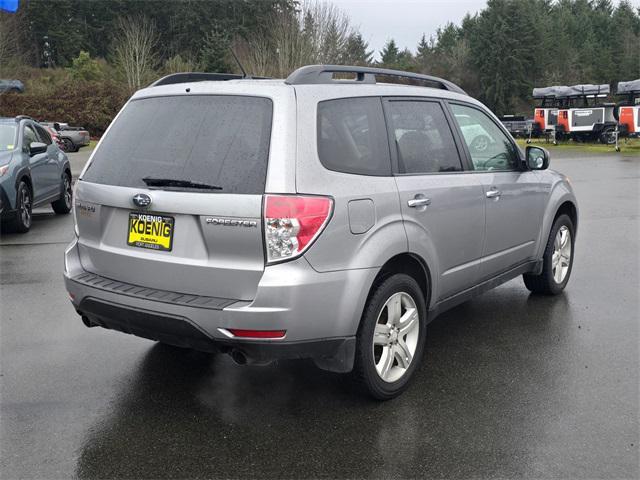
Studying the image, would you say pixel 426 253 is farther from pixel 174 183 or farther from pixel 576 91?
pixel 576 91

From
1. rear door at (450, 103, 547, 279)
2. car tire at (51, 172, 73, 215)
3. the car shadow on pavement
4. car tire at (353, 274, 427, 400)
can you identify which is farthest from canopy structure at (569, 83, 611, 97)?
car tire at (353, 274, 427, 400)

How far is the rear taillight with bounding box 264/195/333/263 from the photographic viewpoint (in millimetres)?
→ 3318

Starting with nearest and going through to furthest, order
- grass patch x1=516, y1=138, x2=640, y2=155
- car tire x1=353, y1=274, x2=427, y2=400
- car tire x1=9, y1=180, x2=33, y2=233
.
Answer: car tire x1=353, y1=274, x2=427, y2=400, car tire x1=9, y1=180, x2=33, y2=233, grass patch x1=516, y1=138, x2=640, y2=155

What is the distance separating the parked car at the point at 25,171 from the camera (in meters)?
Answer: 9.45

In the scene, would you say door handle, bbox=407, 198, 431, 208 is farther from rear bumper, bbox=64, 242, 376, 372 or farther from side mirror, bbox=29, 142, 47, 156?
side mirror, bbox=29, 142, 47, 156

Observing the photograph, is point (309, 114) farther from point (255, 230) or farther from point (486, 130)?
point (486, 130)

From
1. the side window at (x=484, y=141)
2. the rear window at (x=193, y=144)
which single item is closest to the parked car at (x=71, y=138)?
the side window at (x=484, y=141)

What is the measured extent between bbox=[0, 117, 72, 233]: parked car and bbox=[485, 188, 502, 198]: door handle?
23.1ft

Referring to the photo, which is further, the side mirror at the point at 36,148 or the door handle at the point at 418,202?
the side mirror at the point at 36,148

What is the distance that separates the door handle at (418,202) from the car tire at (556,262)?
2.21m

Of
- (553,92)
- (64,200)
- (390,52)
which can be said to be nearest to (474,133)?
(64,200)

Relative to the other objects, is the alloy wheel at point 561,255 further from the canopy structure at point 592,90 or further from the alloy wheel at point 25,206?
the canopy structure at point 592,90

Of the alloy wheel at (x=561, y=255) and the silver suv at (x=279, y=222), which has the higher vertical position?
the silver suv at (x=279, y=222)

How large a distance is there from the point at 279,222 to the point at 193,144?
71 cm
